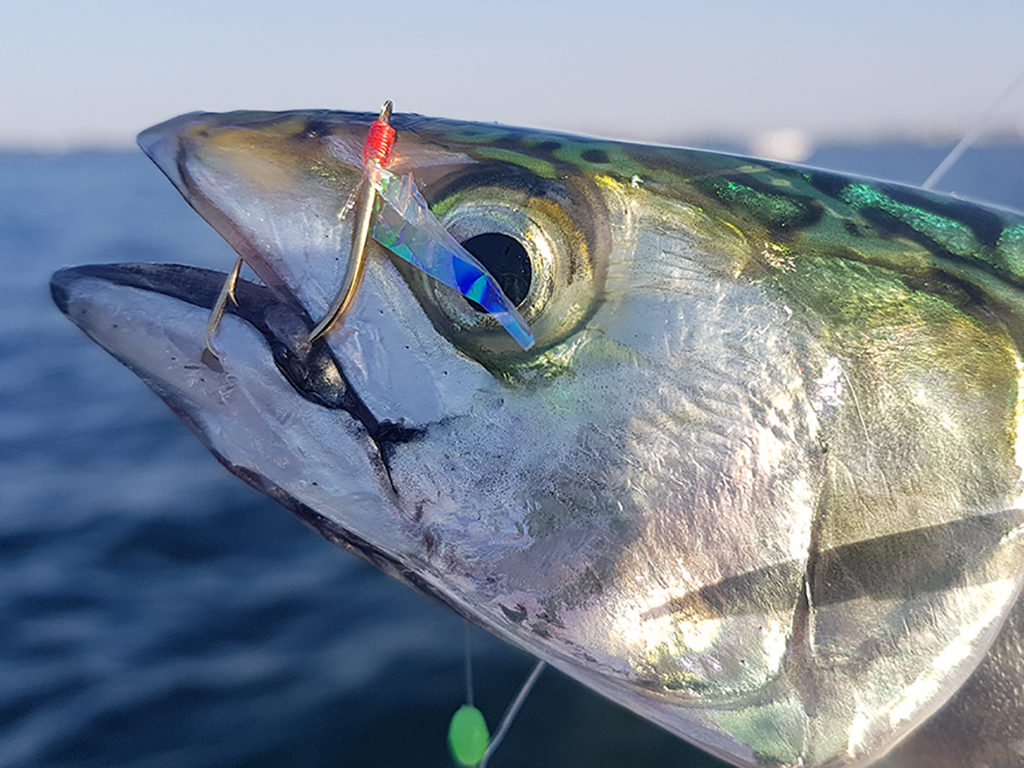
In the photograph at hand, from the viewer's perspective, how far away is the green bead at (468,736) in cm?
150

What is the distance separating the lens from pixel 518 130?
0.98 metres

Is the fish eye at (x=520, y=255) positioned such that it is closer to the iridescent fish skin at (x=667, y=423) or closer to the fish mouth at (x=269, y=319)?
the iridescent fish skin at (x=667, y=423)

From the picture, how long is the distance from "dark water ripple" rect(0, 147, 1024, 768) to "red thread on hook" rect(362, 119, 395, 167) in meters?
1.21

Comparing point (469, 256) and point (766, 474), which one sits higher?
point (469, 256)

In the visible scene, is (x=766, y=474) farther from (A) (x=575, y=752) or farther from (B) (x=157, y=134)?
(A) (x=575, y=752)

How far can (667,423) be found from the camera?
807 mm

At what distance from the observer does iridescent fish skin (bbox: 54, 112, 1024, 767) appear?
775mm

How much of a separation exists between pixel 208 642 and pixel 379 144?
149 cm

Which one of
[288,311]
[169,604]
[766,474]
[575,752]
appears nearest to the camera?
[766,474]

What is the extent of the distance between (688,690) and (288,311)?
63 centimetres

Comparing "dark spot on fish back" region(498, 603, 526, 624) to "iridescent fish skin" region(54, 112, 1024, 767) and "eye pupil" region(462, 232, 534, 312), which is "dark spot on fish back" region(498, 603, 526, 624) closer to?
"iridescent fish skin" region(54, 112, 1024, 767)

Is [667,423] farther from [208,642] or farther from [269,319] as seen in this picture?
[208,642]

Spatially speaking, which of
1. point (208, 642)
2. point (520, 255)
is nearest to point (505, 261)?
point (520, 255)

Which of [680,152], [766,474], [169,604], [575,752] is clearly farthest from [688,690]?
[169,604]
